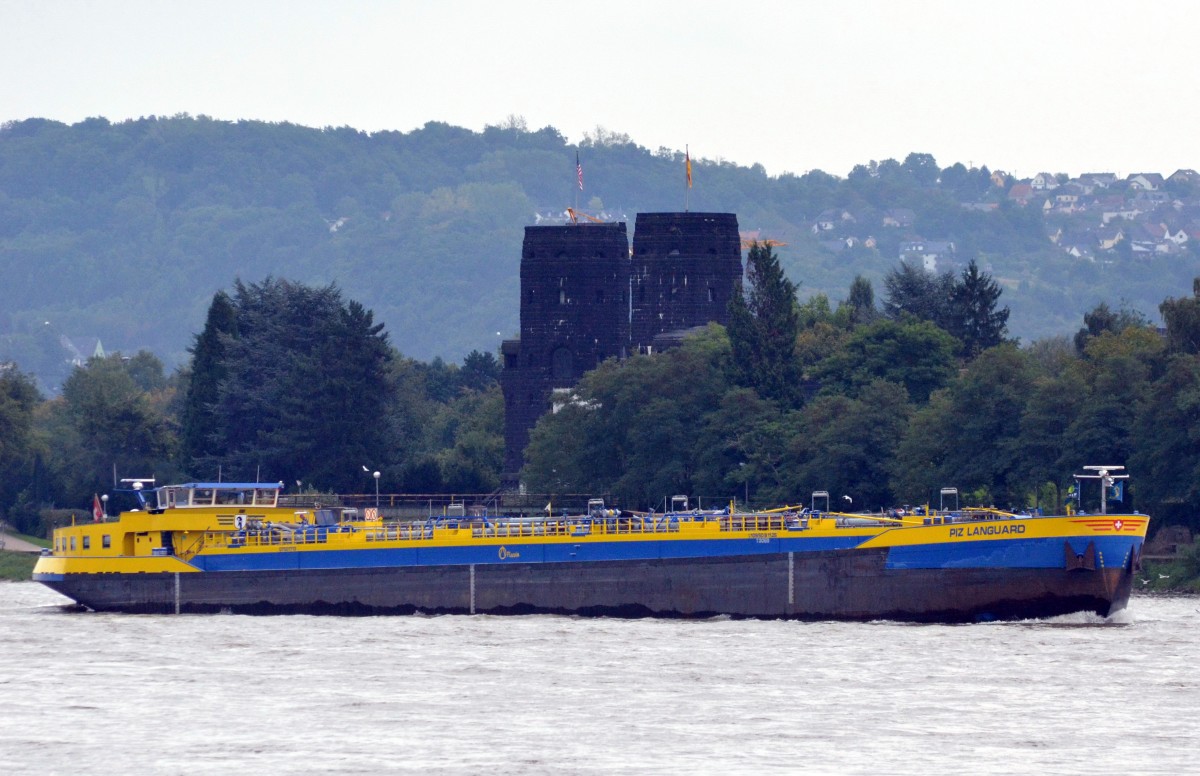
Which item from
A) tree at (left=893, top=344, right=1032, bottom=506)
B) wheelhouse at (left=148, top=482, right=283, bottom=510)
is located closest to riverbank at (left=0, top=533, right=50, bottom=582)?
wheelhouse at (left=148, top=482, right=283, bottom=510)

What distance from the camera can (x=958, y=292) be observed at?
471 ft

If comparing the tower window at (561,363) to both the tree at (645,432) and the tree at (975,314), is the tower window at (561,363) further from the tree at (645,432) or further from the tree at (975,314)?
the tree at (975,314)

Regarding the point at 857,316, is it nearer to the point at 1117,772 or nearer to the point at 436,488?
the point at 436,488

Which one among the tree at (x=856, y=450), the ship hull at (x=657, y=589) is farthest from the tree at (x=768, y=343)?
the ship hull at (x=657, y=589)

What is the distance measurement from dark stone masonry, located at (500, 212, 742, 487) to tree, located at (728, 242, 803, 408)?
27965mm

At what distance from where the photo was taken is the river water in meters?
47.4

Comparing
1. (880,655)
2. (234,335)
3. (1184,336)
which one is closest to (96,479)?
(234,335)

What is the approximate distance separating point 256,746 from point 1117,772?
18.4m

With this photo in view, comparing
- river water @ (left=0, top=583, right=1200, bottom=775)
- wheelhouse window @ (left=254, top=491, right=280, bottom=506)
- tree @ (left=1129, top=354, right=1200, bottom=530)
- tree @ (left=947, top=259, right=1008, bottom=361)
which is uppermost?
tree @ (left=947, top=259, right=1008, bottom=361)

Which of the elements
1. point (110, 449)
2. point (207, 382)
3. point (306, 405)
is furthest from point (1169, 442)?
point (110, 449)

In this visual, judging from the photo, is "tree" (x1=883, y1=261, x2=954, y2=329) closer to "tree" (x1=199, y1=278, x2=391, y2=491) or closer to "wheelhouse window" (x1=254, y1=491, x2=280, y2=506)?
"tree" (x1=199, y1=278, x2=391, y2=491)

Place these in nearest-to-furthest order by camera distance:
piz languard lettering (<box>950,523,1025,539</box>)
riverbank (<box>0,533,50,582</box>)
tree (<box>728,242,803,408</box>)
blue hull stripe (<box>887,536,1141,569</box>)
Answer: blue hull stripe (<box>887,536,1141,569</box>) < piz languard lettering (<box>950,523,1025,539</box>) < riverbank (<box>0,533,50,582</box>) < tree (<box>728,242,803,408</box>)

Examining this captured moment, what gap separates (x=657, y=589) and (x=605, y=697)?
19852 millimetres

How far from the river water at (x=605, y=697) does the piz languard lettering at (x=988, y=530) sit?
296 centimetres
